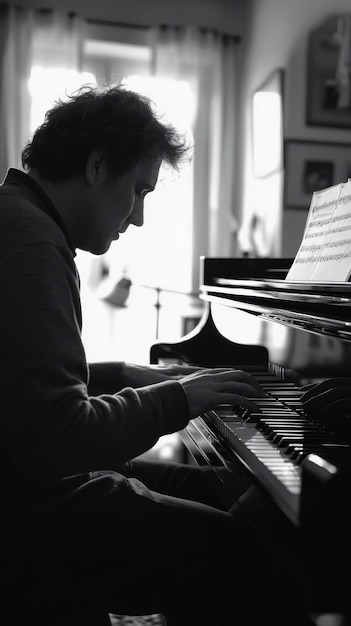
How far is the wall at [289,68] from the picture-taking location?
3523 millimetres

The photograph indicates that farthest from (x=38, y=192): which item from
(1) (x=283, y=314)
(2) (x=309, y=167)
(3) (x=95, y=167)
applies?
(2) (x=309, y=167)

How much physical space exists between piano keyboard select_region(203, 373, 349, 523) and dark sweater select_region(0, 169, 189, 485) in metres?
0.16

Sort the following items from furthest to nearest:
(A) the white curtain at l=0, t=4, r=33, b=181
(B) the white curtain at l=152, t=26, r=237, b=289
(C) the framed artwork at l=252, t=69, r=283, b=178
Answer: (B) the white curtain at l=152, t=26, r=237, b=289, (A) the white curtain at l=0, t=4, r=33, b=181, (C) the framed artwork at l=252, t=69, r=283, b=178

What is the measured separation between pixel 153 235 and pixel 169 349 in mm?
2405

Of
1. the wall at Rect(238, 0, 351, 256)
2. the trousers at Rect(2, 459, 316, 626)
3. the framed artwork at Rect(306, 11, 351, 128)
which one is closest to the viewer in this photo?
the trousers at Rect(2, 459, 316, 626)

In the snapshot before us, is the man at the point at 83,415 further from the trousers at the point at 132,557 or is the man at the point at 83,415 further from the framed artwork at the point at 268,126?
the framed artwork at the point at 268,126

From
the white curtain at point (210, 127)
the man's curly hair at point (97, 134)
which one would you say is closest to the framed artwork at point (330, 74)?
the white curtain at point (210, 127)

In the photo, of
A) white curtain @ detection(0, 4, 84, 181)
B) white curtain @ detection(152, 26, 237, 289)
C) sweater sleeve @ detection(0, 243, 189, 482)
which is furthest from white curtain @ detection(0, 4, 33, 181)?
sweater sleeve @ detection(0, 243, 189, 482)

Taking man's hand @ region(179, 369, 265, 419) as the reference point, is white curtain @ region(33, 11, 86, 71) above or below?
above

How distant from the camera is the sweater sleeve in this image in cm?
81

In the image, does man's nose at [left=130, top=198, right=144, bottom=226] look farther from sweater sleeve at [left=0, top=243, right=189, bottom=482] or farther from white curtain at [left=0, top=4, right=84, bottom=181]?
white curtain at [left=0, top=4, right=84, bottom=181]

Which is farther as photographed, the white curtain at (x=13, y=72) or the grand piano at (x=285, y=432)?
the white curtain at (x=13, y=72)

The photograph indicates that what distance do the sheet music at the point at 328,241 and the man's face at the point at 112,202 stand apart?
0.50m

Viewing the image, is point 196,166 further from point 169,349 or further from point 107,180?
point 107,180
